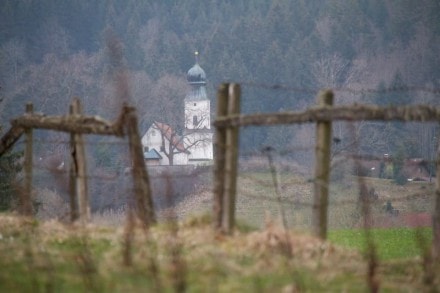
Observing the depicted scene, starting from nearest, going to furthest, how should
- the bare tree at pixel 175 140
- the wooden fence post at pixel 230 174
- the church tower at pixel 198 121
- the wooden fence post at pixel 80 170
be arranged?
the wooden fence post at pixel 230 174 → the wooden fence post at pixel 80 170 → the bare tree at pixel 175 140 → the church tower at pixel 198 121

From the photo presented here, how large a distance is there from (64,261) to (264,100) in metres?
106

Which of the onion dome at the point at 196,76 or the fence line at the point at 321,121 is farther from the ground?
the onion dome at the point at 196,76

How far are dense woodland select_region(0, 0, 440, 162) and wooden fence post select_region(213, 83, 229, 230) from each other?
78.3 meters

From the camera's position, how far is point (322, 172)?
9422 mm

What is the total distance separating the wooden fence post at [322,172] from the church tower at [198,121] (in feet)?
256

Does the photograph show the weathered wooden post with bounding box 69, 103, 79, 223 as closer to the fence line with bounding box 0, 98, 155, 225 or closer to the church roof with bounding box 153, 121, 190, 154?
the fence line with bounding box 0, 98, 155, 225

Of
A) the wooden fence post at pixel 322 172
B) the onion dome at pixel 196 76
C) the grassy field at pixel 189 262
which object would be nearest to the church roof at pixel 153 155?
the onion dome at pixel 196 76

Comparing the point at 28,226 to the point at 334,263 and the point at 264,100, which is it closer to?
the point at 334,263

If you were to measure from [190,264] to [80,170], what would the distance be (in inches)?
171

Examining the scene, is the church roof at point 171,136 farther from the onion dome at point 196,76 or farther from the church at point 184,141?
the onion dome at point 196,76

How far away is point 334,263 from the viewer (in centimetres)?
837

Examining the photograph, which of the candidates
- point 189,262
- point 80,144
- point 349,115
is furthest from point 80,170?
point 349,115

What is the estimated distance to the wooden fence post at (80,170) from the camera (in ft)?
38.6

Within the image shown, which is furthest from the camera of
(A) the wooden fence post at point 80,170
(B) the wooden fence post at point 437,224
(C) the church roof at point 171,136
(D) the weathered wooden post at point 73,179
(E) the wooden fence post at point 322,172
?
(C) the church roof at point 171,136
